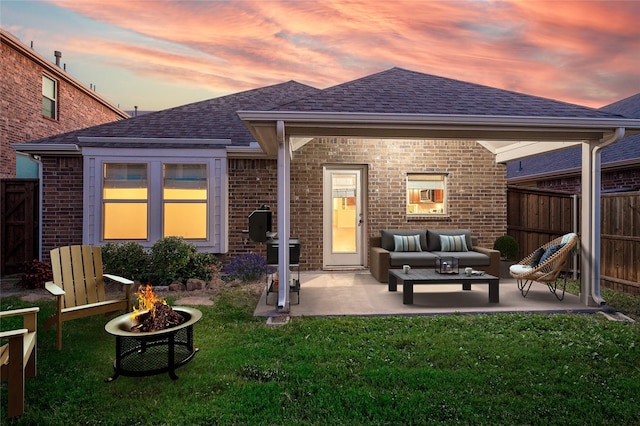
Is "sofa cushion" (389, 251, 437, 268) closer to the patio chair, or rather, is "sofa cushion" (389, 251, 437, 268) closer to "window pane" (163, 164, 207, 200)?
the patio chair

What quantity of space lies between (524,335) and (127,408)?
13.7 feet

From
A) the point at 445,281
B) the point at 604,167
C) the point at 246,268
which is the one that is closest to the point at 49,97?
the point at 246,268

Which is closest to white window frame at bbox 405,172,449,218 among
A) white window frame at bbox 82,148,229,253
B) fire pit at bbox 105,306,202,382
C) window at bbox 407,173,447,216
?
window at bbox 407,173,447,216

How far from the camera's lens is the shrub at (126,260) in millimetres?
7293

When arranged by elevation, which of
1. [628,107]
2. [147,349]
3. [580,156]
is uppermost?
[628,107]

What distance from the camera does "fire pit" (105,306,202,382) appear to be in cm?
331

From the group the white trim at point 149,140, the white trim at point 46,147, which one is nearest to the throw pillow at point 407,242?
the white trim at point 149,140

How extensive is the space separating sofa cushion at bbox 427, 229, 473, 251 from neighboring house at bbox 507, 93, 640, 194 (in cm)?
267

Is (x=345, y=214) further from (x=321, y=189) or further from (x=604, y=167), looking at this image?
(x=604, y=167)

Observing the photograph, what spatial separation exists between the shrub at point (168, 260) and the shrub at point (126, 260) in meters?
0.24

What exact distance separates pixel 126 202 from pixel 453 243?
24.0 ft

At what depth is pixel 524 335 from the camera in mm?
4363

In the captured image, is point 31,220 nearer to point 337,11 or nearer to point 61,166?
point 61,166

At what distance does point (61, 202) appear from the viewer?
8273 mm
